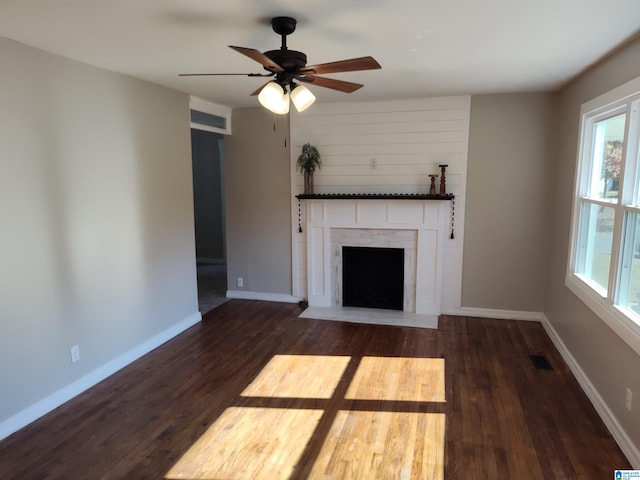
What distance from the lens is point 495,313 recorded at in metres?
4.86

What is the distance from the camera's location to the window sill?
2.43 m

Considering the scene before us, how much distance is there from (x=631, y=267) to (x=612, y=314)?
0.32 meters

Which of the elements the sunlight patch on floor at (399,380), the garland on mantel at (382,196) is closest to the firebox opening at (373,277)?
the garland on mantel at (382,196)

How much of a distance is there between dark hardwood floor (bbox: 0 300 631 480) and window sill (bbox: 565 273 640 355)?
25.3 inches

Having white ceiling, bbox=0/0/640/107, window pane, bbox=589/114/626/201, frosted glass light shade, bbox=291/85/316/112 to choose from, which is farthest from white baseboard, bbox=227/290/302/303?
window pane, bbox=589/114/626/201

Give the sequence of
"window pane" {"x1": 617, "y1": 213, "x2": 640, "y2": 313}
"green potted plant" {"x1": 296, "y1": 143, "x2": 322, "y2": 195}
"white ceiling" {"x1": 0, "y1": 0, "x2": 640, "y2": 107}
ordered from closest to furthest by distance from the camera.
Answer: "white ceiling" {"x1": 0, "y1": 0, "x2": 640, "y2": 107} < "window pane" {"x1": 617, "y1": 213, "x2": 640, "y2": 313} < "green potted plant" {"x1": 296, "y1": 143, "x2": 322, "y2": 195}

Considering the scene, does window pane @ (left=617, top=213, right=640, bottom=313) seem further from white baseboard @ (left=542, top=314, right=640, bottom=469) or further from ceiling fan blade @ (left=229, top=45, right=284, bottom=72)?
ceiling fan blade @ (left=229, top=45, right=284, bottom=72)

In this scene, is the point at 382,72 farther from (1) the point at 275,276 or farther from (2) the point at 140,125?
(1) the point at 275,276

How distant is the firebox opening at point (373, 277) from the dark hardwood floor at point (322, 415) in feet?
2.89

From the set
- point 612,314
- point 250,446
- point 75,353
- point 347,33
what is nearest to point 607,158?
point 612,314

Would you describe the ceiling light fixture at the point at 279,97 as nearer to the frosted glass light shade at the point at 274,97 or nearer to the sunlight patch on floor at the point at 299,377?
the frosted glass light shade at the point at 274,97

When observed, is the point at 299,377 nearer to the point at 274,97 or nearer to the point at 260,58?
the point at 274,97

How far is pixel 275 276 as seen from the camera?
552 centimetres

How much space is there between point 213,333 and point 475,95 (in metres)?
3.72
